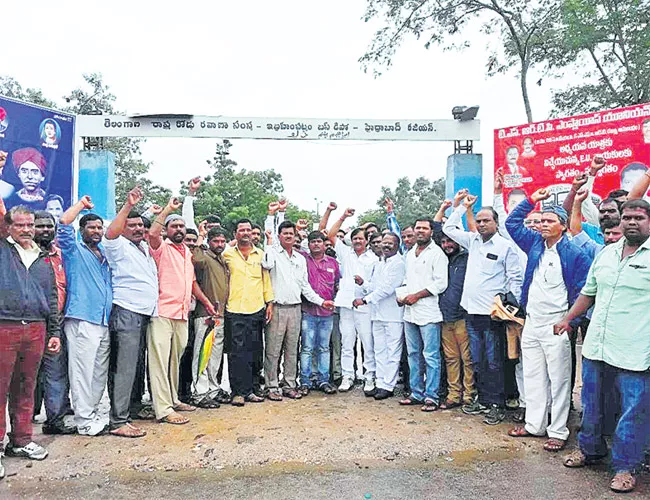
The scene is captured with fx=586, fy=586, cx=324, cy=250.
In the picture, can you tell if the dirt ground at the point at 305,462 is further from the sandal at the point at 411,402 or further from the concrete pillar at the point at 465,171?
the concrete pillar at the point at 465,171

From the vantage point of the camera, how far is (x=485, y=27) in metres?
15.4

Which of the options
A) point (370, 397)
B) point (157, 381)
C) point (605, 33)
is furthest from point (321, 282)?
point (605, 33)

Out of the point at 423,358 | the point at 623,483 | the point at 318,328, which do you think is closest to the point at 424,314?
the point at 423,358

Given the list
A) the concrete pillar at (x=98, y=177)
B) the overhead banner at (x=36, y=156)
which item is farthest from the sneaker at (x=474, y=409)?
the concrete pillar at (x=98, y=177)

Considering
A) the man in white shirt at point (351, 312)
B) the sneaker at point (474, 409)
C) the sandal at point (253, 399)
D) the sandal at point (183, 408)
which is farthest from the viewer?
the man in white shirt at point (351, 312)

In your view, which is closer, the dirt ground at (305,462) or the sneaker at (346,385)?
the dirt ground at (305,462)

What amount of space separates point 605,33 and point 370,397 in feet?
35.1

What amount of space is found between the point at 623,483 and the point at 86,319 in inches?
167

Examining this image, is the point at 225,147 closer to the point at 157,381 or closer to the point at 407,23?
the point at 407,23

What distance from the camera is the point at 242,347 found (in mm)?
6156

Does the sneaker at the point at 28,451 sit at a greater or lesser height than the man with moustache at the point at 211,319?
lesser

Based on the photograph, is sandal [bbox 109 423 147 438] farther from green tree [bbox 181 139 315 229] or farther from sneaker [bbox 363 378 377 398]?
green tree [bbox 181 139 315 229]

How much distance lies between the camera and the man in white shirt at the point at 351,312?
22.0 feet

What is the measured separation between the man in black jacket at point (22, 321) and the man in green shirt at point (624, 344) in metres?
4.07
